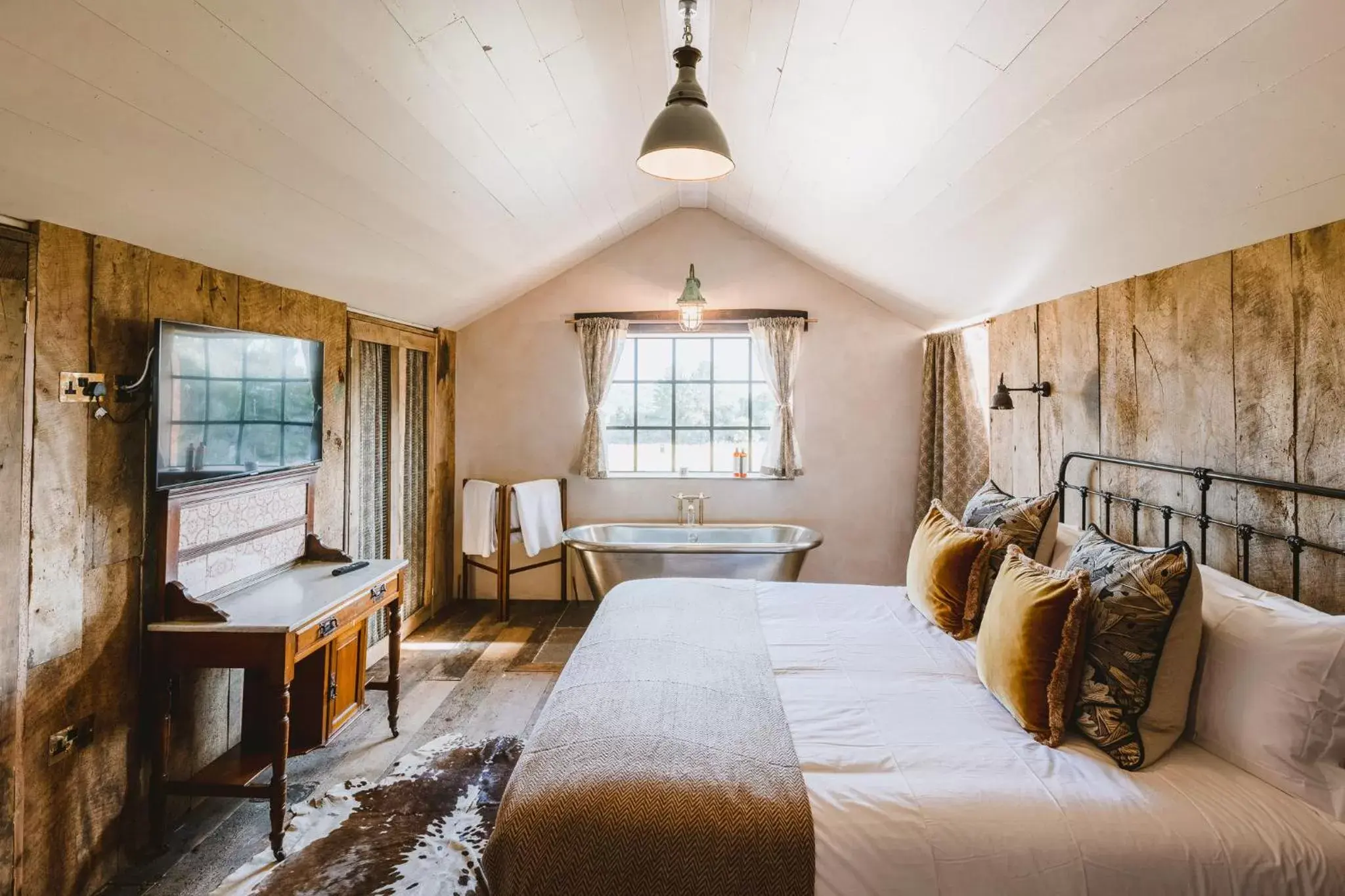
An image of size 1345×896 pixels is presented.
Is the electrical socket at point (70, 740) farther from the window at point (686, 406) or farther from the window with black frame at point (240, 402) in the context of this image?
the window at point (686, 406)

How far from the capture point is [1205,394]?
196 cm

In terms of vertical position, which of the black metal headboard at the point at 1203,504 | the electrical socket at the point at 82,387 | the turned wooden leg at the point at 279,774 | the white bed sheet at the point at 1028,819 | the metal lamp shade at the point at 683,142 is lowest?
the turned wooden leg at the point at 279,774

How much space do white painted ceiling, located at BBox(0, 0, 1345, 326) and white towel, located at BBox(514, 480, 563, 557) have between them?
1.65 meters

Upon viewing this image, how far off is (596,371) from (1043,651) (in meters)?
3.28

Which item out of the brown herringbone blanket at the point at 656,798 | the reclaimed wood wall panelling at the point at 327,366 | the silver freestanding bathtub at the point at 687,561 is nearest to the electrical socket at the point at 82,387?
the reclaimed wood wall panelling at the point at 327,366

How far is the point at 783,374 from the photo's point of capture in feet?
13.9

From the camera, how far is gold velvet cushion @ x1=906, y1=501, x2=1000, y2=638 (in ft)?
6.91

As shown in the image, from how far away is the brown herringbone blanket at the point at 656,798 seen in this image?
3.79 feet

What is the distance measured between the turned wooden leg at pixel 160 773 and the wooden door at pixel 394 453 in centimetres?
124

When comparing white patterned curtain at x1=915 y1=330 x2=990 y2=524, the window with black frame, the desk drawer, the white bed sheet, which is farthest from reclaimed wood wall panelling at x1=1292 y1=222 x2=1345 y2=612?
the window with black frame

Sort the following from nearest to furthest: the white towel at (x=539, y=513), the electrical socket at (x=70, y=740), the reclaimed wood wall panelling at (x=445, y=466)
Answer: the electrical socket at (x=70, y=740) → the white towel at (x=539, y=513) → the reclaimed wood wall panelling at (x=445, y=466)

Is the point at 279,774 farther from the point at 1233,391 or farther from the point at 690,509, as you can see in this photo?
the point at 1233,391

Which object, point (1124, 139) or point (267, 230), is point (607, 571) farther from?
point (1124, 139)

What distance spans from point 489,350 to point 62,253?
273 centimetres
